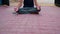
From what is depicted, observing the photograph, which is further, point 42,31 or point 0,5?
point 0,5

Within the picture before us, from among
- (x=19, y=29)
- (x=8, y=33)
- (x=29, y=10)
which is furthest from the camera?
(x=29, y=10)

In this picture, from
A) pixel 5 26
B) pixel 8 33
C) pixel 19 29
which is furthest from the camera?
pixel 5 26

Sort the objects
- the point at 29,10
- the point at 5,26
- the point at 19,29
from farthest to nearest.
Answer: the point at 29,10 < the point at 5,26 < the point at 19,29

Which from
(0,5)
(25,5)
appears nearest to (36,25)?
(25,5)

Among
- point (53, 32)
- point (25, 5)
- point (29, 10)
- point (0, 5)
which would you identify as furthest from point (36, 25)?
point (0, 5)

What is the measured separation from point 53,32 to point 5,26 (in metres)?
0.77

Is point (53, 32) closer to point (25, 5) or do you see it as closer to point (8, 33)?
point (8, 33)

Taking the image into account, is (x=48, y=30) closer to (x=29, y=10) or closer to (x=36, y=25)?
(x=36, y=25)

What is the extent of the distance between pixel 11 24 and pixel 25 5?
1192 mm

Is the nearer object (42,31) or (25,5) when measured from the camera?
(42,31)

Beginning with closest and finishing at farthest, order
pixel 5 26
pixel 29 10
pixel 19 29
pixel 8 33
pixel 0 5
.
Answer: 1. pixel 8 33
2. pixel 19 29
3. pixel 5 26
4. pixel 29 10
5. pixel 0 5

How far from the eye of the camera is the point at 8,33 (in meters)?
2.14

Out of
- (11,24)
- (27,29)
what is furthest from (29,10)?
(27,29)

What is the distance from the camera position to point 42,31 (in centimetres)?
222
